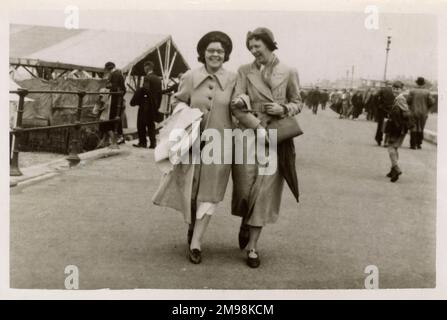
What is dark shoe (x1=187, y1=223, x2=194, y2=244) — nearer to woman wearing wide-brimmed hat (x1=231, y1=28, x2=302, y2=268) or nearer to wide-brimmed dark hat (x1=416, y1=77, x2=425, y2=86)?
woman wearing wide-brimmed hat (x1=231, y1=28, x2=302, y2=268)

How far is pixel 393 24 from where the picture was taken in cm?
542

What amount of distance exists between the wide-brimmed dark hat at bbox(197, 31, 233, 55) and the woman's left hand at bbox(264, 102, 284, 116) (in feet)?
1.51

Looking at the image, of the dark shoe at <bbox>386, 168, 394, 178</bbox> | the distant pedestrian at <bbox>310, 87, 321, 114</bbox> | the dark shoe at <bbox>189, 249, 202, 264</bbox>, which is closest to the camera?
the dark shoe at <bbox>189, 249, 202, 264</bbox>

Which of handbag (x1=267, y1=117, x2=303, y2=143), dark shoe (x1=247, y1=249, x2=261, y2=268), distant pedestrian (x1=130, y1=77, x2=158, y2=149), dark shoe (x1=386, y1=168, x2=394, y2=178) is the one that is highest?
handbag (x1=267, y1=117, x2=303, y2=143)

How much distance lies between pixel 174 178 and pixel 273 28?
4.43ft

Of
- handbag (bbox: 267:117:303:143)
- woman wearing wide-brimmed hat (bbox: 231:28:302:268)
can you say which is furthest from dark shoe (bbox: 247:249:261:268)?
handbag (bbox: 267:117:303:143)

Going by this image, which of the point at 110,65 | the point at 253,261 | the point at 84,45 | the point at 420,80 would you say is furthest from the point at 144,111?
the point at 253,261

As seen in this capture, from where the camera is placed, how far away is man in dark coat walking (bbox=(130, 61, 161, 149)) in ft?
26.2

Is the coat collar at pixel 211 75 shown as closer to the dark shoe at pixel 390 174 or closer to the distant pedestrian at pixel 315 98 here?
the distant pedestrian at pixel 315 98

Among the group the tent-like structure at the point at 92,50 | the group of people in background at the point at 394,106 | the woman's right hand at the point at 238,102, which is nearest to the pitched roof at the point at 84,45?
the tent-like structure at the point at 92,50

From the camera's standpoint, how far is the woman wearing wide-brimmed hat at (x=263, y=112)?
482 cm

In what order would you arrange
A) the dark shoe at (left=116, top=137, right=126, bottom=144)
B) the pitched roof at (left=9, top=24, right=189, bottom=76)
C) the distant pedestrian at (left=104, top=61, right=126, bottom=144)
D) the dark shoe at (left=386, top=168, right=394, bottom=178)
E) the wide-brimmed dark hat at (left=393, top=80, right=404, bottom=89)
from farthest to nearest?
the dark shoe at (left=116, top=137, right=126, bottom=144), the distant pedestrian at (left=104, top=61, right=126, bottom=144), the wide-brimmed dark hat at (left=393, top=80, right=404, bottom=89), the dark shoe at (left=386, top=168, right=394, bottom=178), the pitched roof at (left=9, top=24, right=189, bottom=76)

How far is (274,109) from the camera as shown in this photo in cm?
480
